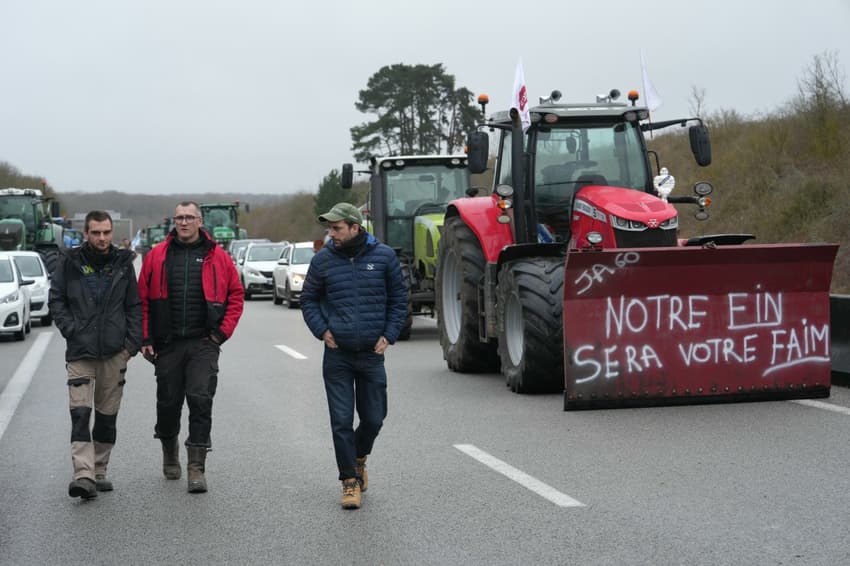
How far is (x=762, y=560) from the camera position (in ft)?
19.3

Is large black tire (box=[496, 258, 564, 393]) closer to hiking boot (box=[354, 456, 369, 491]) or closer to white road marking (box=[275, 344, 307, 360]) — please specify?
hiking boot (box=[354, 456, 369, 491])

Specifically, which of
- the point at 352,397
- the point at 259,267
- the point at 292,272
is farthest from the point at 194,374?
the point at 259,267

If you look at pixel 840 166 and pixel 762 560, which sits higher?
pixel 840 166

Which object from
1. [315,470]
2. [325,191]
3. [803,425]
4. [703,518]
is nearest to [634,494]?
[703,518]

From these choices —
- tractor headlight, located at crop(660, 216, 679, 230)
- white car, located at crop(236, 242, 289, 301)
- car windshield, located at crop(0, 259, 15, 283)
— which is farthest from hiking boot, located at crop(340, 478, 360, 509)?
white car, located at crop(236, 242, 289, 301)

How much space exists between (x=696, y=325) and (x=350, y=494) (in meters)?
4.91

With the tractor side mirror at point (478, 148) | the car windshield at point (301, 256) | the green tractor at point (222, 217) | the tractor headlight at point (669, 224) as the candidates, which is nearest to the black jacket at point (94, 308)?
the tractor side mirror at point (478, 148)

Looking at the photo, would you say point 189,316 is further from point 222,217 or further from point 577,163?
point 222,217

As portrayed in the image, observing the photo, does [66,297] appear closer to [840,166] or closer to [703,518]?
[703,518]

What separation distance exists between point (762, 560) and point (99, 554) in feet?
10.5

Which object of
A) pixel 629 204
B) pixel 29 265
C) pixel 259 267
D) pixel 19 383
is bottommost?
pixel 259 267

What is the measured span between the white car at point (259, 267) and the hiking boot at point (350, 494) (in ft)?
97.8

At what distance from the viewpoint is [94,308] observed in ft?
25.8

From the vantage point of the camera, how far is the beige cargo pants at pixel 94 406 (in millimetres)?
7770
